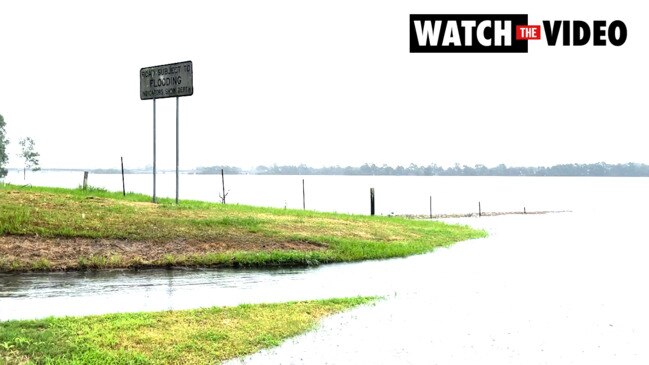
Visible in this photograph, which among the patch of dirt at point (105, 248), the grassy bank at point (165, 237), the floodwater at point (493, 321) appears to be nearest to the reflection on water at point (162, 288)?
the grassy bank at point (165, 237)

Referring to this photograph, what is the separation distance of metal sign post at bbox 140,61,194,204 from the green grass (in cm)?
1987

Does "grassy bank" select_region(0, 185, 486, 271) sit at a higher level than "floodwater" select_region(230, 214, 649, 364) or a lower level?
higher

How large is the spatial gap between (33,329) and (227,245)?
12720 millimetres

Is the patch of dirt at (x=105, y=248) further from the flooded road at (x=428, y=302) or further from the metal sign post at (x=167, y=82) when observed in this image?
the metal sign post at (x=167, y=82)

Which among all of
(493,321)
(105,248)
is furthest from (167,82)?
(493,321)

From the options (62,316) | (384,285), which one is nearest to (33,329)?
(62,316)

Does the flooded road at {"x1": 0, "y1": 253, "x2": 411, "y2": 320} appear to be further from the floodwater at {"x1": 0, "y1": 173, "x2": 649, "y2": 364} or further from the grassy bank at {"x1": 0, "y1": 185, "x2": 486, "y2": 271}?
the grassy bank at {"x1": 0, "y1": 185, "x2": 486, "y2": 271}

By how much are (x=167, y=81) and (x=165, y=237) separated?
11.3 meters

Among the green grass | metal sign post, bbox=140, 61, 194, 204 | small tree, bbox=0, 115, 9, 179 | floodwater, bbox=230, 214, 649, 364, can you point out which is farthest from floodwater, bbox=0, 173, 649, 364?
small tree, bbox=0, 115, 9, 179

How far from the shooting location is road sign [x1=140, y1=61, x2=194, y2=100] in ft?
104

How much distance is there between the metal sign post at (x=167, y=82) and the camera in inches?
1253

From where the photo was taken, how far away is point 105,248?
861 inches

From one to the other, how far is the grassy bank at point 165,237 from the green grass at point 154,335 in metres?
8.16

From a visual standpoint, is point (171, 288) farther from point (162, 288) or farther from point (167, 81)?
point (167, 81)
